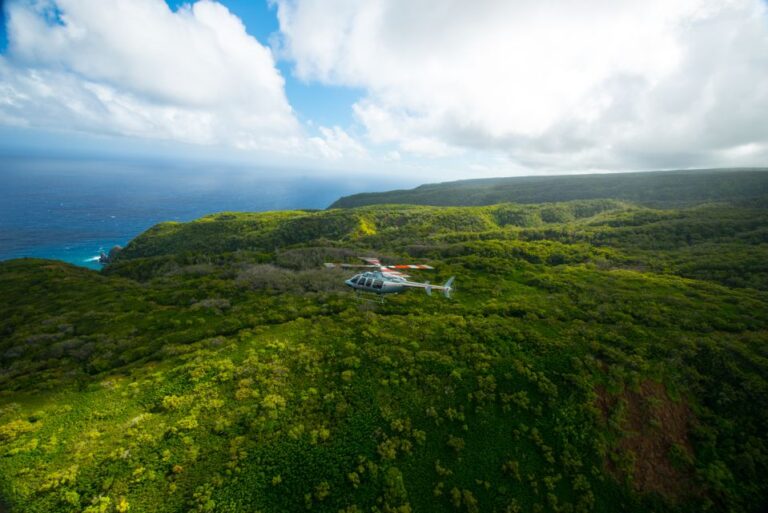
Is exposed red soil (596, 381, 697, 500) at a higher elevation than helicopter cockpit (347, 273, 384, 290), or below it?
below

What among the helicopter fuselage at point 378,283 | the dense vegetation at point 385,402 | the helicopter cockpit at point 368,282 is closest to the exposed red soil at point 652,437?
the dense vegetation at point 385,402

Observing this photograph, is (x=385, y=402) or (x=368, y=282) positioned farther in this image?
(x=368, y=282)

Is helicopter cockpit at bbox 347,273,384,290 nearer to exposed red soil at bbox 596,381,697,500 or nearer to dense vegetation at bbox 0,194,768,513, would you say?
dense vegetation at bbox 0,194,768,513

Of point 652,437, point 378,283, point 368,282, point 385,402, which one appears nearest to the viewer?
point 652,437

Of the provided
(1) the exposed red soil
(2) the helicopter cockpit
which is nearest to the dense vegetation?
(1) the exposed red soil

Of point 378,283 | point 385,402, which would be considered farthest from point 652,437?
point 378,283

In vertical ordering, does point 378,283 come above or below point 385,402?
above

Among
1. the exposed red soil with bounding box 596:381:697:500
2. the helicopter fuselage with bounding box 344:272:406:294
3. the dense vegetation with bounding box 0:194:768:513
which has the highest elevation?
the helicopter fuselage with bounding box 344:272:406:294

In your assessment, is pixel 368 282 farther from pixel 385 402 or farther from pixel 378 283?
pixel 385 402
